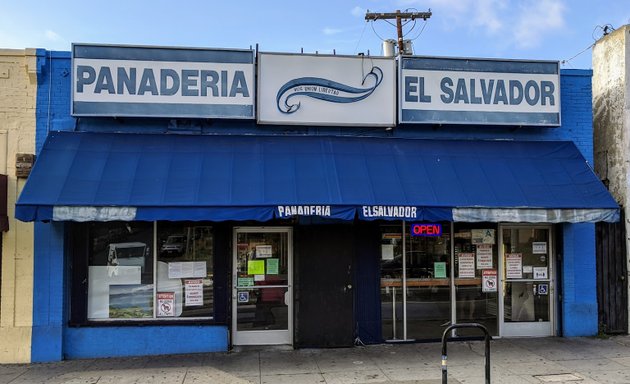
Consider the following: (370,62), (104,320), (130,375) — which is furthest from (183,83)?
(130,375)

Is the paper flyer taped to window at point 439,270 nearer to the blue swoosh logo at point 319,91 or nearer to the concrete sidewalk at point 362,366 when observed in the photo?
the concrete sidewalk at point 362,366

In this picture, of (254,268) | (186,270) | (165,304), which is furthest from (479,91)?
(165,304)

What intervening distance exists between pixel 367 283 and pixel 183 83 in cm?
458

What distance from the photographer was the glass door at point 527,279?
920cm

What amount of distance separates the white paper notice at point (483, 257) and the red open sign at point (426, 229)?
2.99 ft

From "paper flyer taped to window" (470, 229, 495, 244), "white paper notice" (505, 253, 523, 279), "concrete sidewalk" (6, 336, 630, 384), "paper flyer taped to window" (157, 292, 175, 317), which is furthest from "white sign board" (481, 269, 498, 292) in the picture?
"paper flyer taped to window" (157, 292, 175, 317)

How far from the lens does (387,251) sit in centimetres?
888

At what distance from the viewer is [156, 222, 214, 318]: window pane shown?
839cm

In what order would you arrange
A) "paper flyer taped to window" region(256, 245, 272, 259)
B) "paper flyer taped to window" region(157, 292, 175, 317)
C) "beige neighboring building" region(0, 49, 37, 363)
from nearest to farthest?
"beige neighboring building" region(0, 49, 37, 363), "paper flyer taped to window" region(157, 292, 175, 317), "paper flyer taped to window" region(256, 245, 272, 259)

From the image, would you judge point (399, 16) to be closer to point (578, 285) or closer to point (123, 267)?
point (578, 285)

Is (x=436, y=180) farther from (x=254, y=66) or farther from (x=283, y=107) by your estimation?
(x=254, y=66)

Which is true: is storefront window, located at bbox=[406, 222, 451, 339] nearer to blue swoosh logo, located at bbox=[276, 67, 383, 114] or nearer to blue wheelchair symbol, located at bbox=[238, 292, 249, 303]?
blue swoosh logo, located at bbox=[276, 67, 383, 114]

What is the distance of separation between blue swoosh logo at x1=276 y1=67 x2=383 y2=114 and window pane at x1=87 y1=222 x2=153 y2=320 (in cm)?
307

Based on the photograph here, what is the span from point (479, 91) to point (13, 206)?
8.03 meters
